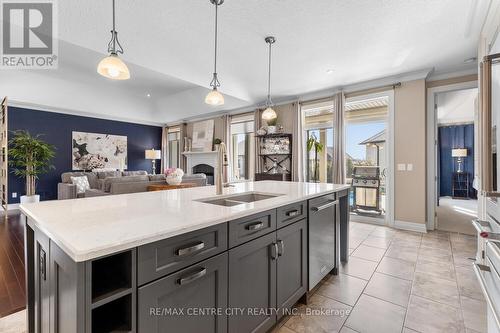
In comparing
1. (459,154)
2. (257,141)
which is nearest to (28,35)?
(257,141)

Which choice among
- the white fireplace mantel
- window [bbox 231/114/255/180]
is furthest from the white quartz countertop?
the white fireplace mantel

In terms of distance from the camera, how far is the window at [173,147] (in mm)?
8404

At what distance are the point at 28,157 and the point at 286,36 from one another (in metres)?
6.29

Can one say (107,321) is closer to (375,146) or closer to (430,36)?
(430,36)

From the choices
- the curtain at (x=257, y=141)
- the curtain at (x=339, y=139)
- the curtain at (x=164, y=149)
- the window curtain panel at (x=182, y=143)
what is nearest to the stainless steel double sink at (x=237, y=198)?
the curtain at (x=339, y=139)

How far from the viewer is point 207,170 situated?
7617mm

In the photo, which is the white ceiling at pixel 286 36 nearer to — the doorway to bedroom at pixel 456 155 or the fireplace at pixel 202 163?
the fireplace at pixel 202 163

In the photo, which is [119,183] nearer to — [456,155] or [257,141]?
[257,141]

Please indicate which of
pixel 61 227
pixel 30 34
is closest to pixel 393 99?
pixel 61 227

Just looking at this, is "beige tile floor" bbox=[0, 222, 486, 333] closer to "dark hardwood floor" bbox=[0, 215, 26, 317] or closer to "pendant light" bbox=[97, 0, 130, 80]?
"dark hardwood floor" bbox=[0, 215, 26, 317]

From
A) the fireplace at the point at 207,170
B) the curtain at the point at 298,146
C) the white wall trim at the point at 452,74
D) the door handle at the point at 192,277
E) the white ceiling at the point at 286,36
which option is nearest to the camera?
the door handle at the point at 192,277

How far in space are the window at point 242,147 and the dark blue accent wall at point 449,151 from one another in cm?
647

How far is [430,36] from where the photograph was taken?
2717mm

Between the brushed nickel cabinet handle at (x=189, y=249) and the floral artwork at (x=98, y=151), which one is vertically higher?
the floral artwork at (x=98, y=151)
